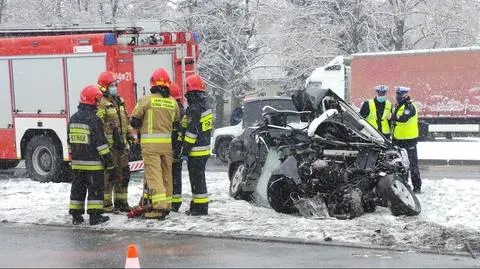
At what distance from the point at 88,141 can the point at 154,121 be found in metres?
0.82

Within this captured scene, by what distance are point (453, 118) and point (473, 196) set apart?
15.6 meters

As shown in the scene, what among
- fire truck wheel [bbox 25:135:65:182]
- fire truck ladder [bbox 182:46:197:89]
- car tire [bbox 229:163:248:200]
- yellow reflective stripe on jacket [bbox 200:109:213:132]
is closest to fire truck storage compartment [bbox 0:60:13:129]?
fire truck wheel [bbox 25:135:65:182]

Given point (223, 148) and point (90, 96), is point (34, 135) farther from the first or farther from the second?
point (90, 96)

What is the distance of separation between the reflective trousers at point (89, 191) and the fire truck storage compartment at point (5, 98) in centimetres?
559

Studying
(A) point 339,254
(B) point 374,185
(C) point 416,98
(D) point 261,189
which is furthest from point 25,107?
(C) point 416,98

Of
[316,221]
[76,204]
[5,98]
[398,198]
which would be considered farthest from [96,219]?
[5,98]

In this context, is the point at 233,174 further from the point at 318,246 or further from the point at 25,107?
the point at 25,107

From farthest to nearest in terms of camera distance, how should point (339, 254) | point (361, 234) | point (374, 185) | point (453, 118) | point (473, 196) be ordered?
1. point (453, 118)
2. point (473, 196)
3. point (374, 185)
4. point (361, 234)
5. point (339, 254)

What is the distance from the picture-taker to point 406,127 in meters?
11.3

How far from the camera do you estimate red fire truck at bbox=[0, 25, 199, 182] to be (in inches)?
522

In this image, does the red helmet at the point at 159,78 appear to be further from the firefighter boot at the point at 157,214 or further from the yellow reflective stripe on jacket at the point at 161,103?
the firefighter boot at the point at 157,214

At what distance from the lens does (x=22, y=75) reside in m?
14.0

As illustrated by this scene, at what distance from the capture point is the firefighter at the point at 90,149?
895cm

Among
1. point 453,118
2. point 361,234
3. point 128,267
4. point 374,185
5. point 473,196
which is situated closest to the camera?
point 128,267
